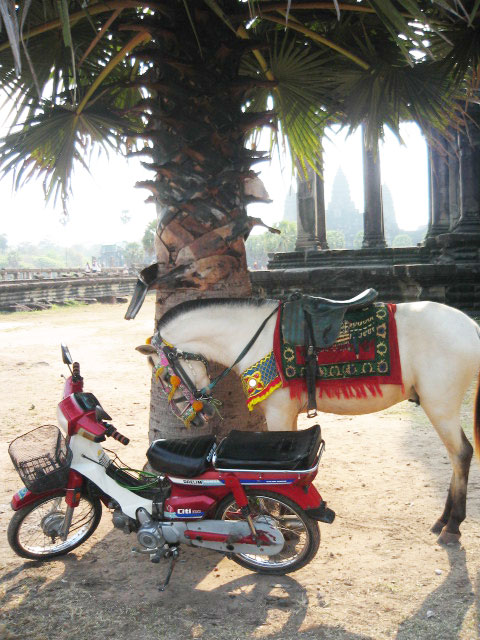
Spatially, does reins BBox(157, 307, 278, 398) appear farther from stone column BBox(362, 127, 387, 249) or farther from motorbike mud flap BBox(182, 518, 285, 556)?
stone column BBox(362, 127, 387, 249)

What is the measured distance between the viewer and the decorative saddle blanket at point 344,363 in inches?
137

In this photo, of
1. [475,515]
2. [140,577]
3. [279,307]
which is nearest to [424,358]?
[279,307]

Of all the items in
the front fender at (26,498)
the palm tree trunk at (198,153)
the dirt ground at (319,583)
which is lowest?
the dirt ground at (319,583)

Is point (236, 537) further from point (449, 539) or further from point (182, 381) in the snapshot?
point (449, 539)

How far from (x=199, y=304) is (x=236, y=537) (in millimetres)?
1339

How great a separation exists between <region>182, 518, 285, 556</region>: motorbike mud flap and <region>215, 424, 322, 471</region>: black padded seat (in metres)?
0.31

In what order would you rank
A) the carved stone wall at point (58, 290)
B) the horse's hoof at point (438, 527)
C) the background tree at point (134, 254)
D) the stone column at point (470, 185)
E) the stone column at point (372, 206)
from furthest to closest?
the background tree at point (134, 254)
the carved stone wall at point (58, 290)
the stone column at point (372, 206)
the stone column at point (470, 185)
the horse's hoof at point (438, 527)

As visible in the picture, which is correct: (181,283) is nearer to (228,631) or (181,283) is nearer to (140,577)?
(140,577)

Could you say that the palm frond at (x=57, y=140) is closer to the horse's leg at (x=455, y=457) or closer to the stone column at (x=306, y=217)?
the horse's leg at (x=455, y=457)

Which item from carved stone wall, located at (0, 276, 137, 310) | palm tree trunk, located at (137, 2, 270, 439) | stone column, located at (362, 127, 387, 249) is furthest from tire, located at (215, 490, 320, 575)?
carved stone wall, located at (0, 276, 137, 310)

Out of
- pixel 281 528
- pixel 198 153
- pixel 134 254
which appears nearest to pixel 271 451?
pixel 281 528

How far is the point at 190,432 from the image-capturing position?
434 centimetres

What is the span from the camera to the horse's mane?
3.53 metres

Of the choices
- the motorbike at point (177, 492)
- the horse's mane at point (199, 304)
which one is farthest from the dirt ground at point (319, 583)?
the horse's mane at point (199, 304)
